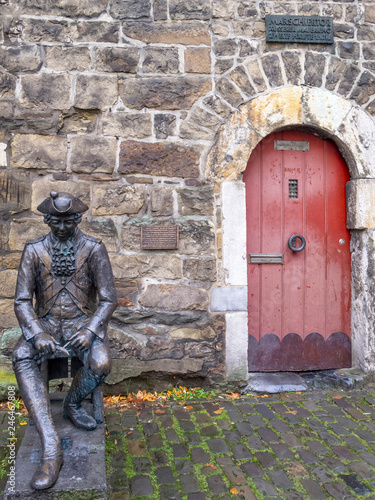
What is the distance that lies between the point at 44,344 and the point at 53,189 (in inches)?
68.6

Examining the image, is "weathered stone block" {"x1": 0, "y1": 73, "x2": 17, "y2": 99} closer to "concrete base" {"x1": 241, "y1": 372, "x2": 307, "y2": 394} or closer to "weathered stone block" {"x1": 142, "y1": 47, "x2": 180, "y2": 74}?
"weathered stone block" {"x1": 142, "y1": 47, "x2": 180, "y2": 74}

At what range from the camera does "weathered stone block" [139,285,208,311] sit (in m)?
3.64

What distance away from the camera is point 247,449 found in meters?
2.74

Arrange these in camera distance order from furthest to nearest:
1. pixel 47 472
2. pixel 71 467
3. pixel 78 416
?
pixel 78 416 → pixel 71 467 → pixel 47 472

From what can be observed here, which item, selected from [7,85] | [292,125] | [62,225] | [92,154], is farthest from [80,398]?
[292,125]

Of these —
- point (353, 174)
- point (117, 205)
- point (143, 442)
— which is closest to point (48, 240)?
point (117, 205)

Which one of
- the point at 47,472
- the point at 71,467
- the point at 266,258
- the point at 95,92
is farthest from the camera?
the point at 266,258

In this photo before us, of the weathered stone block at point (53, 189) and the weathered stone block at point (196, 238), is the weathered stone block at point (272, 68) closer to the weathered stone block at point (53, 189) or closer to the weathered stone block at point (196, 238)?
the weathered stone block at point (196, 238)

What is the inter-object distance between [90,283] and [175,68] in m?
2.22

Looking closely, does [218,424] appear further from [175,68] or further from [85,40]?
[85,40]

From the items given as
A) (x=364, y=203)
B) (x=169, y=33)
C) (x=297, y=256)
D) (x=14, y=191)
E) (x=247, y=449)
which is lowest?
(x=247, y=449)

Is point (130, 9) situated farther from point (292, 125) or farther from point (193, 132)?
point (292, 125)

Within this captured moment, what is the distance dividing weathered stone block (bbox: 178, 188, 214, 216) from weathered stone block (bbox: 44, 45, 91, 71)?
4.66 feet

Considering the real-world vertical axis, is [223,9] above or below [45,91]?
above
